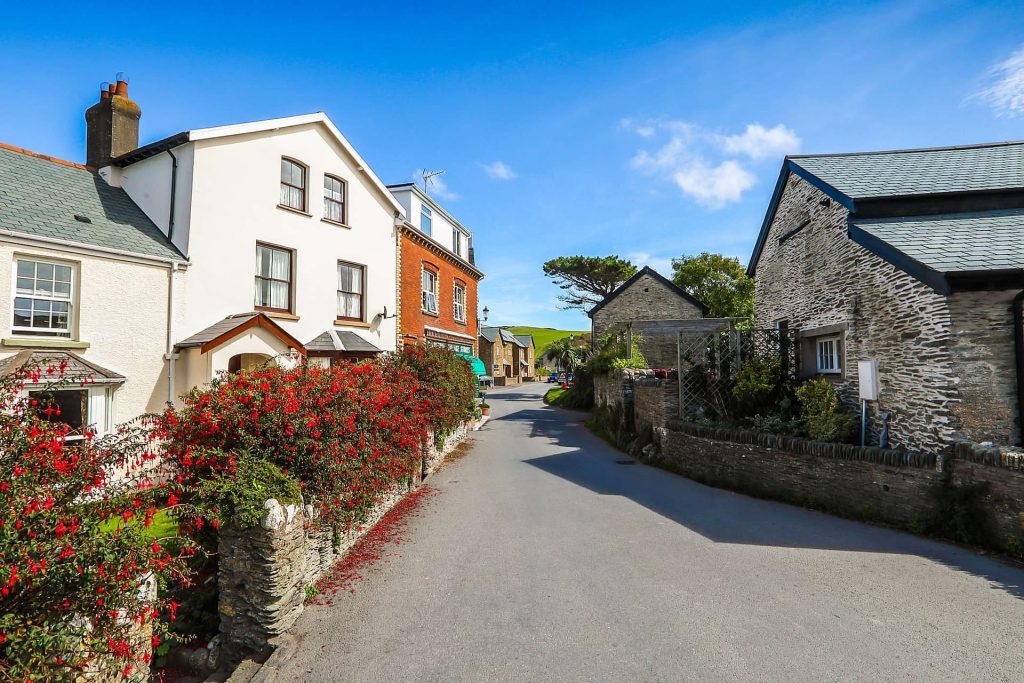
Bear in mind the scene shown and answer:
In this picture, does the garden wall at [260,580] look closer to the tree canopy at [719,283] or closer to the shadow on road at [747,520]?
the shadow on road at [747,520]

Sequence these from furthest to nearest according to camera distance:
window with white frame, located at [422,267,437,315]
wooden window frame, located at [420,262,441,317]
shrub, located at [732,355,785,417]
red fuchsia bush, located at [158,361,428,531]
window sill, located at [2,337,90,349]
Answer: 1. window with white frame, located at [422,267,437,315]
2. wooden window frame, located at [420,262,441,317]
3. shrub, located at [732,355,785,417]
4. window sill, located at [2,337,90,349]
5. red fuchsia bush, located at [158,361,428,531]

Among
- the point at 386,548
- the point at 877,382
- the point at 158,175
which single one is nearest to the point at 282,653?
the point at 386,548

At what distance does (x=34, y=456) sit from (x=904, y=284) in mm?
12188

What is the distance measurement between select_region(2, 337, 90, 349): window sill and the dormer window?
6.91m

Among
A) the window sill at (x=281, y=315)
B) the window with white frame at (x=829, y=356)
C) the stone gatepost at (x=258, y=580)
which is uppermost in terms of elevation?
the window sill at (x=281, y=315)

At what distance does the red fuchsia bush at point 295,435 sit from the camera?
5254 millimetres

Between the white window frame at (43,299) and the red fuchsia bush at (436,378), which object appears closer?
the white window frame at (43,299)

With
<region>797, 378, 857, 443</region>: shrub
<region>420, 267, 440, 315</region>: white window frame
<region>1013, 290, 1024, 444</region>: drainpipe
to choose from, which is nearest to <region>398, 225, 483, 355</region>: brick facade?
<region>420, 267, 440, 315</region>: white window frame

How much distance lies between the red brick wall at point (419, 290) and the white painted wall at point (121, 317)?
315 inches

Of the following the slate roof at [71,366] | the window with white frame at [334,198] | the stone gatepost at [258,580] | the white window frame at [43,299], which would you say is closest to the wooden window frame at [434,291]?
the window with white frame at [334,198]

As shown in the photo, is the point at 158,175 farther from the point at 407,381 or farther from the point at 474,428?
the point at 474,428

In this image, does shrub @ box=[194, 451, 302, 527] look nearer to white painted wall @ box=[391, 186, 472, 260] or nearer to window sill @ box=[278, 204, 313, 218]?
window sill @ box=[278, 204, 313, 218]

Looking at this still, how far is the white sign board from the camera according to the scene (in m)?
9.54

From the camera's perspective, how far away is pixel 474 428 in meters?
21.8
